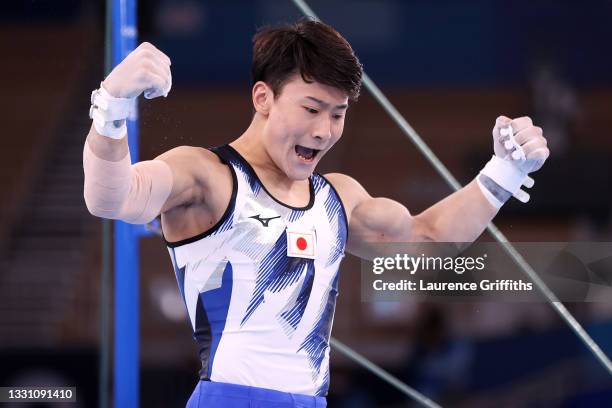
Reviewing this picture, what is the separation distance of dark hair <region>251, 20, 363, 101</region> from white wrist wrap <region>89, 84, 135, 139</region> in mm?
524

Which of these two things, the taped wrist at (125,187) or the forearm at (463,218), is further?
the forearm at (463,218)

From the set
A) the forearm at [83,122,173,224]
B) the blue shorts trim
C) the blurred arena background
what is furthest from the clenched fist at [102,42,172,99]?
the blurred arena background

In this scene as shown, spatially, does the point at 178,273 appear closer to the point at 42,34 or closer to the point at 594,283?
the point at 594,283

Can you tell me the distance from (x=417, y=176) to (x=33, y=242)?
11.7 ft

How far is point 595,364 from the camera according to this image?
267 inches

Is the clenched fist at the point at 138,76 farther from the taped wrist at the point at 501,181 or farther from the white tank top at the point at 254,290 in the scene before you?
the taped wrist at the point at 501,181

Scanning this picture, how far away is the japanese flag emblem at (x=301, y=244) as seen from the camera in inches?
105

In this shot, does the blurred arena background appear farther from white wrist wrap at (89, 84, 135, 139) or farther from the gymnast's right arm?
white wrist wrap at (89, 84, 135, 139)

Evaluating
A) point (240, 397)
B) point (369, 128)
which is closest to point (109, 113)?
point (240, 397)

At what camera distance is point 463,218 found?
3.07 meters

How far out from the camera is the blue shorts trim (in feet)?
8.43

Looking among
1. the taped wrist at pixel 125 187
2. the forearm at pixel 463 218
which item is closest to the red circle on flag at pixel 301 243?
the taped wrist at pixel 125 187

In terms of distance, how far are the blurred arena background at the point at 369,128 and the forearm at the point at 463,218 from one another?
4238 millimetres

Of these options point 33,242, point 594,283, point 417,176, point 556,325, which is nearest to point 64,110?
point 33,242
